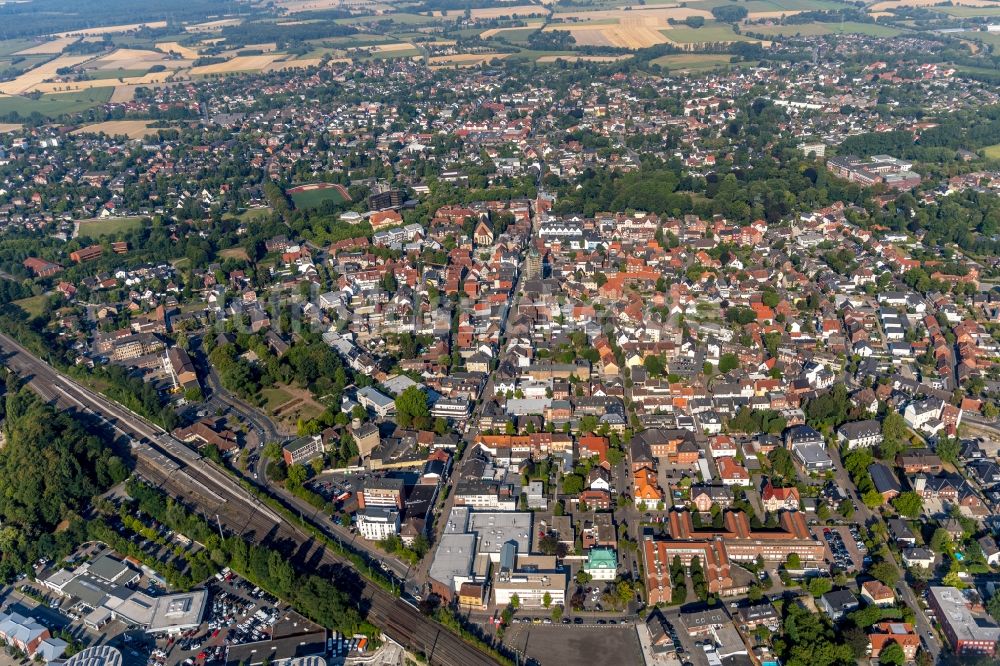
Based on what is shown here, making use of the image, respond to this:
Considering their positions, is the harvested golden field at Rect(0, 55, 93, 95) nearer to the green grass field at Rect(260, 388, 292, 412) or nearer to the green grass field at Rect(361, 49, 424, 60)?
the green grass field at Rect(361, 49, 424, 60)

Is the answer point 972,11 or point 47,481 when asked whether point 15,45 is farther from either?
point 972,11

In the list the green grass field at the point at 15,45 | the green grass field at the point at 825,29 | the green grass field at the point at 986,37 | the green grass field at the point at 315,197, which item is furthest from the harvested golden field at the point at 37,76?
the green grass field at the point at 986,37

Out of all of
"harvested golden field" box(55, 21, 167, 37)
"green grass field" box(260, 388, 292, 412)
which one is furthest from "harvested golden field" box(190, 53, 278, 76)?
"green grass field" box(260, 388, 292, 412)

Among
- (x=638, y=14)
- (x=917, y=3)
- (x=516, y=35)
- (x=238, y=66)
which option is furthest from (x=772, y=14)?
(x=238, y=66)

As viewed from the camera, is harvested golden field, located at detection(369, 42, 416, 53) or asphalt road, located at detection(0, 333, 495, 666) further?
harvested golden field, located at detection(369, 42, 416, 53)

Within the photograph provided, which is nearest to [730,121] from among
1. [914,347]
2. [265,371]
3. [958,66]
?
[958,66]

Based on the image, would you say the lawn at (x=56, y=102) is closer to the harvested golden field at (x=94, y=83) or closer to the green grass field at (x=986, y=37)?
the harvested golden field at (x=94, y=83)

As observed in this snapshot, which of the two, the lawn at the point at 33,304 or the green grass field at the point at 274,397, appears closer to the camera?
the green grass field at the point at 274,397

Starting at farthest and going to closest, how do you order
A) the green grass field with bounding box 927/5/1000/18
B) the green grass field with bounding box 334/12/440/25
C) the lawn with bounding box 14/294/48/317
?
the green grass field with bounding box 334/12/440/25 < the green grass field with bounding box 927/5/1000/18 < the lawn with bounding box 14/294/48/317
